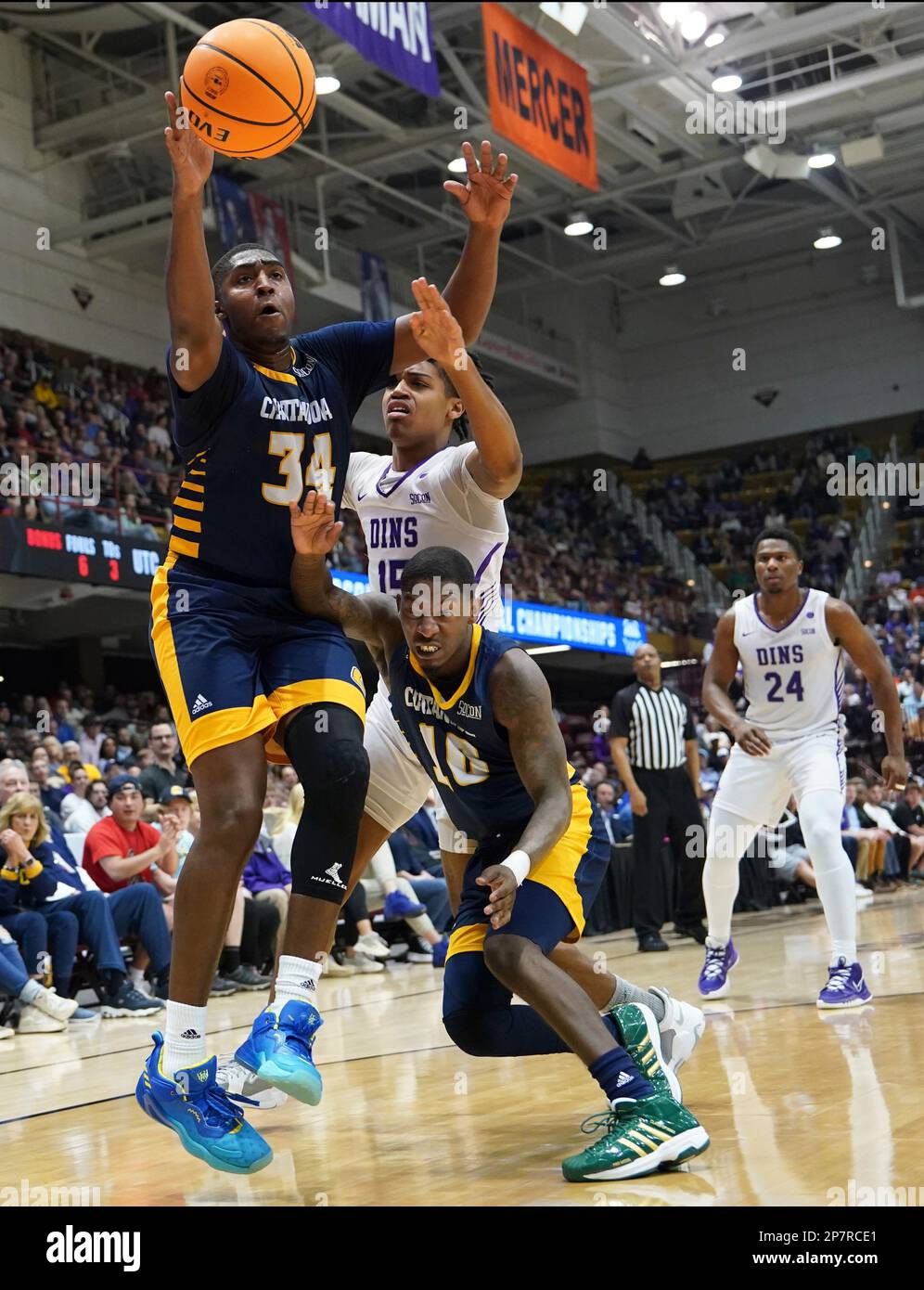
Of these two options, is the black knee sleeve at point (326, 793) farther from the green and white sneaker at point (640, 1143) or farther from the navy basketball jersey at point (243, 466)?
the green and white sneaker at point (640, 1143)

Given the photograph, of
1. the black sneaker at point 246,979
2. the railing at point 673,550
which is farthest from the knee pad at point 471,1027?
the railing at point 673,550

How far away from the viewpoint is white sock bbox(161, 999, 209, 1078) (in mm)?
3246

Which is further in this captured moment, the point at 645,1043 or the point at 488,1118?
the point at 488,1118

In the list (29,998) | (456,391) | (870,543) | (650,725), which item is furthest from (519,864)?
(870,543)

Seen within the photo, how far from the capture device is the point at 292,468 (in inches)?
140

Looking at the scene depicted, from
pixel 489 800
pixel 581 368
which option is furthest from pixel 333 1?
pixel 581 368

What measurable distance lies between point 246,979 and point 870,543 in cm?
2050

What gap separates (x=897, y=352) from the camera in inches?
1135

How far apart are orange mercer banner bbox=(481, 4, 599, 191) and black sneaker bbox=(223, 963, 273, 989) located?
9.33m

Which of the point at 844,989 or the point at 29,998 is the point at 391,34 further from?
the point at 844,989

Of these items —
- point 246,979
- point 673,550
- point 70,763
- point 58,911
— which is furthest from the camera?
point 673,550

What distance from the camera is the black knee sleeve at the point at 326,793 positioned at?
3396mm
